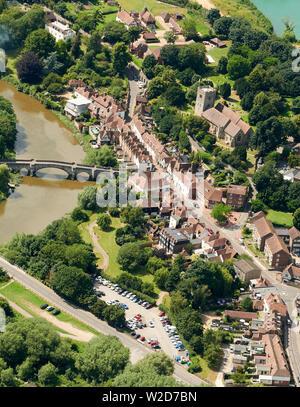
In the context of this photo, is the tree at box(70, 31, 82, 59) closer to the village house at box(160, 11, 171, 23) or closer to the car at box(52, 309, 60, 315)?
the village house at box(160, 11, 171, 23)

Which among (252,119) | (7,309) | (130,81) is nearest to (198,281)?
(7,309)

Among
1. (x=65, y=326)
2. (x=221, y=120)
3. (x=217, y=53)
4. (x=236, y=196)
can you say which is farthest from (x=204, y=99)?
(x=65, y=326)

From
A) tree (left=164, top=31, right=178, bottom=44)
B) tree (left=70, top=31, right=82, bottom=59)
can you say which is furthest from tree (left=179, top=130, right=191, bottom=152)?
tree (left=70, top=31, right=82, bottom=59)

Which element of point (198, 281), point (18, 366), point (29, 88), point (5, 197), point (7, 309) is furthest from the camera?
point (29, 88)

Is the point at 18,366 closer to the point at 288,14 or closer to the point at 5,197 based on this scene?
the point at 5,197

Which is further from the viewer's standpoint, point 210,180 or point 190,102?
point 190,102

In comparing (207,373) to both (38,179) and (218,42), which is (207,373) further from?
(218,42)
